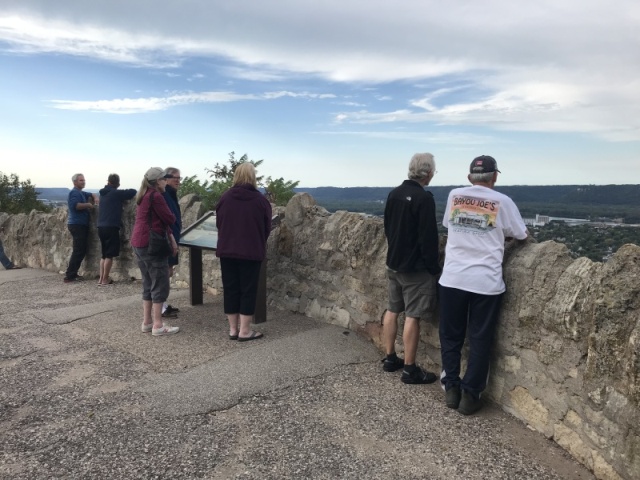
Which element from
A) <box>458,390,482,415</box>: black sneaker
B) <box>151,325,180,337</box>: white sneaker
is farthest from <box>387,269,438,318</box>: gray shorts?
<box>151,325,180,337</box>: white sneaker

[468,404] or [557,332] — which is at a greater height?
[557,332]

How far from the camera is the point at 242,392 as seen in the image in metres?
4.20

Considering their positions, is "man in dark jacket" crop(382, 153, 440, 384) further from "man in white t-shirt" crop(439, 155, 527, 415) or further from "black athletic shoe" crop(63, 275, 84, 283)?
"black athletic shoe" crop(63, 275, 84, 283)

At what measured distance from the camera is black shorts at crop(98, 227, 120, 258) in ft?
28.9

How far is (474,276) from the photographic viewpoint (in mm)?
3879

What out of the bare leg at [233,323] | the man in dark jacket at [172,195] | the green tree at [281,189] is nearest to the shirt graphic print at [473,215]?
the bare leg at [233,323]

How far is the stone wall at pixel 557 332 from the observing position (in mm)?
2988

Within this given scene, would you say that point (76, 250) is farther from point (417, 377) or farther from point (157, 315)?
point (417, 377)

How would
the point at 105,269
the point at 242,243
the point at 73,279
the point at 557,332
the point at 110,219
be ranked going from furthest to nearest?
the point at 73,279 < the point at 105,269 < the point at 110,219 < the point at 242,243 < the point at 557,332

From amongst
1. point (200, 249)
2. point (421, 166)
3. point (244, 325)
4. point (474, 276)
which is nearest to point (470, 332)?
point (474, 276)

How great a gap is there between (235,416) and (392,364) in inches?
61.9

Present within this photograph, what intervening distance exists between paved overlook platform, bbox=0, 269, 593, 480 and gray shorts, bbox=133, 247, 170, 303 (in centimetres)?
48

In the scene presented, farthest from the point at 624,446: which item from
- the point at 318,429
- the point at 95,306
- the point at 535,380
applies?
the point at 95,306

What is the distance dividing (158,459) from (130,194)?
20.9 ft
